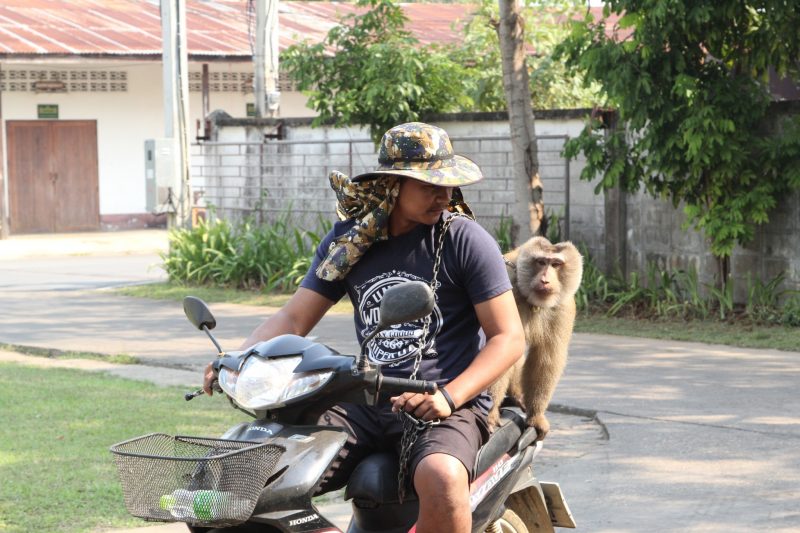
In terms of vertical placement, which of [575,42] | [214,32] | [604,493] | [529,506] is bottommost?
[604,493]

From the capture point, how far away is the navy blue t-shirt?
153 inches

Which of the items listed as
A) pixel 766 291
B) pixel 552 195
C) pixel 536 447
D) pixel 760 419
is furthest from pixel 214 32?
pixel 536 447

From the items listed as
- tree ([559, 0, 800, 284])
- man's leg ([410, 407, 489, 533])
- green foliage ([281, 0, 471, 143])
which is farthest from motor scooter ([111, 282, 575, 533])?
green foliage ([281, 0, 471, 143])

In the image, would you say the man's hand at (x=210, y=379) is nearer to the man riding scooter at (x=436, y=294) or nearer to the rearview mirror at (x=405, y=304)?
the man riding scooter at (x=436, y=294)

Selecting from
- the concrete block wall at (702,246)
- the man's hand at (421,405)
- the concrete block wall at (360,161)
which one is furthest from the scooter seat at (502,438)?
the concrete block wall at (360,161)

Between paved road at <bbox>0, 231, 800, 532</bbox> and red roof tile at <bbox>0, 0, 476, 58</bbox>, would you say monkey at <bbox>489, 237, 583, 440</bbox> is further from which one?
red roof tile at <bbox>0, 0, 476, 58</bbox>

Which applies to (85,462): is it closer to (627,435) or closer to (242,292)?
(627,435)

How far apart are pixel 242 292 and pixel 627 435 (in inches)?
334

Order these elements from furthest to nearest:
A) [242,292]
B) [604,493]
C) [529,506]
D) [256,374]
Answer: [242,292] < [604,493] < [529,506] < [256,374]

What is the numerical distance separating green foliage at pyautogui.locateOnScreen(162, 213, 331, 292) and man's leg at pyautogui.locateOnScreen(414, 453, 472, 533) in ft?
36.3

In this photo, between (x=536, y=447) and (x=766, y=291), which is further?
(x=766, y=291)

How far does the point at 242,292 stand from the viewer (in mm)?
15109

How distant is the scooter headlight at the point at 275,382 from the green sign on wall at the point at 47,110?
2327 centimetres

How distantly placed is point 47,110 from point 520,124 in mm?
15815
